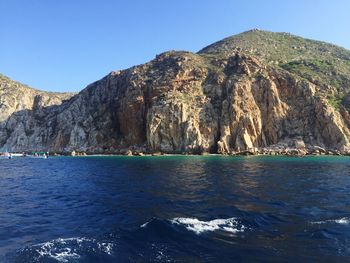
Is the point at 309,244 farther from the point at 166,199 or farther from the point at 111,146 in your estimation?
the point at 111,146

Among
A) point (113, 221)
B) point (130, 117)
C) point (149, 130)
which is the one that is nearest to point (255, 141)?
point (149, 130)

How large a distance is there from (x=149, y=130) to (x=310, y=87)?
7594cm

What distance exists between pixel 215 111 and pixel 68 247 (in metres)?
138

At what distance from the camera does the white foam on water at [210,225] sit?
23781 millimetres

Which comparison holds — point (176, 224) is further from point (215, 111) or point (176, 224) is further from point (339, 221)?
point (215, 111)

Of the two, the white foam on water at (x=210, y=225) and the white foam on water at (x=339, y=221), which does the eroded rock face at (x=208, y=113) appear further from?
the white foam on water at (x=210, y=225)

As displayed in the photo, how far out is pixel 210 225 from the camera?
24.8m

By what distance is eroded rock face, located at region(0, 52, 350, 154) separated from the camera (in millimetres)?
142750

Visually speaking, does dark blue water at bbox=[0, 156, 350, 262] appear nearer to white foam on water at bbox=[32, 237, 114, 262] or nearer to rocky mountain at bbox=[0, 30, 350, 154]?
white foam on water at bbox=[32, 237, 114, 262]

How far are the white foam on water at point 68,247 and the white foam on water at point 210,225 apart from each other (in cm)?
625

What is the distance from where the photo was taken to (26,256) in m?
18.7

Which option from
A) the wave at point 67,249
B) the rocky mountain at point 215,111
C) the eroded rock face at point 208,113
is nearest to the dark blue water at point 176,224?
the wave at point 67,249

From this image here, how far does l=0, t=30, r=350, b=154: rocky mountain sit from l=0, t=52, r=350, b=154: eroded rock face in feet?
1.40

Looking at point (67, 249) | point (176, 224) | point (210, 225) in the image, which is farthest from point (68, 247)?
point (210, 225)
